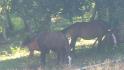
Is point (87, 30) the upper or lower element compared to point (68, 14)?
lower

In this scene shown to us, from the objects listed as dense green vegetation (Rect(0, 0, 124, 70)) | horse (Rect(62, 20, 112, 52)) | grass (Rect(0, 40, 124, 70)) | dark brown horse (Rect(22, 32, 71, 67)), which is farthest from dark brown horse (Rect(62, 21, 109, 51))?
→ dark brown horse (Rect(22, 32, 71, 67))

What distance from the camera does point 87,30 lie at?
19.4 metres

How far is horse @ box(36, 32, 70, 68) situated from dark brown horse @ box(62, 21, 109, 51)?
7.75 ft

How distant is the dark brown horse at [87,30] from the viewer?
19.2 meters

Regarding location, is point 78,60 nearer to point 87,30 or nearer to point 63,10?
point 87,30

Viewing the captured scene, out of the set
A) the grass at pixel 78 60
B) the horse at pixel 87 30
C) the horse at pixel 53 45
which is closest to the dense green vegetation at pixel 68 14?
the grass at pixel 78 60

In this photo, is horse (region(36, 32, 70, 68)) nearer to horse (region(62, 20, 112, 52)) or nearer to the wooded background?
the wooded background

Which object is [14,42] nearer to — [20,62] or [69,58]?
[20,62]

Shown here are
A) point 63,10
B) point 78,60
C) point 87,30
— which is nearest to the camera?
point 78,60

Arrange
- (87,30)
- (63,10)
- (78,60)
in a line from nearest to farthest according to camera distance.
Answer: (78,60) → (63,10) → (87,30)

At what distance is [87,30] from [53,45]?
3.15 m

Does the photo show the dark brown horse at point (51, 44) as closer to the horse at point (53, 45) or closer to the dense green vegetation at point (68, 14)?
the horse at point (53, 45)

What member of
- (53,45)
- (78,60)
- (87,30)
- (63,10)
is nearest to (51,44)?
(53,45)

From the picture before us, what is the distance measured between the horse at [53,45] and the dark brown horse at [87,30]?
2.36 meters
